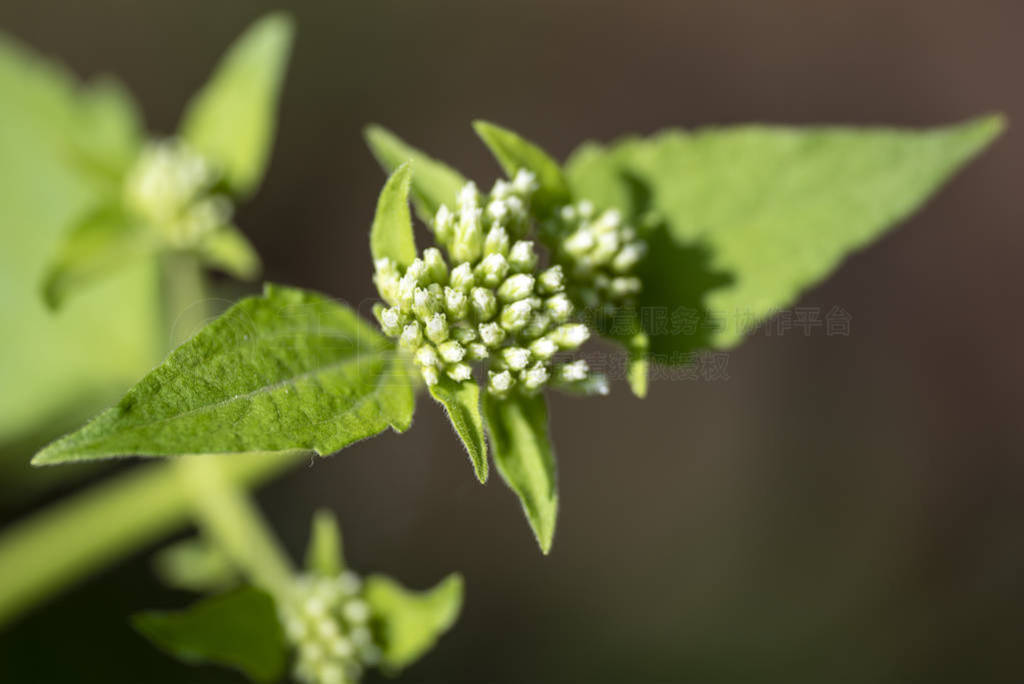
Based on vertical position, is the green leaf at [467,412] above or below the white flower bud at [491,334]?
below

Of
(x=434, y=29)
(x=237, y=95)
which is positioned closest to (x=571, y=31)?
(x=434, y=29)

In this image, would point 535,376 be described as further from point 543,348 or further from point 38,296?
point 38,296

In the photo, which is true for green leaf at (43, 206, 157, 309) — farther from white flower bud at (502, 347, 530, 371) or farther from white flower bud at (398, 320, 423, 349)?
white flower bud at (502, 347, 530, 371)

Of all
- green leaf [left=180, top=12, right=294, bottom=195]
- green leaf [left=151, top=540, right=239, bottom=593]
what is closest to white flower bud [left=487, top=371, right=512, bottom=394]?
green leaf [left=180, top=12, right=294, bottom=195]

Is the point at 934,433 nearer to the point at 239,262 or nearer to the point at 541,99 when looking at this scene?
the point at 541,99

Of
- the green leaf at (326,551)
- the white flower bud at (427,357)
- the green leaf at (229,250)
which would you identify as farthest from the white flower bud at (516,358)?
the green leaf at (229,250)

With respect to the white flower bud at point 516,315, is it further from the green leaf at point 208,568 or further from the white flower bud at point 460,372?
the green leaf at point 208,568
